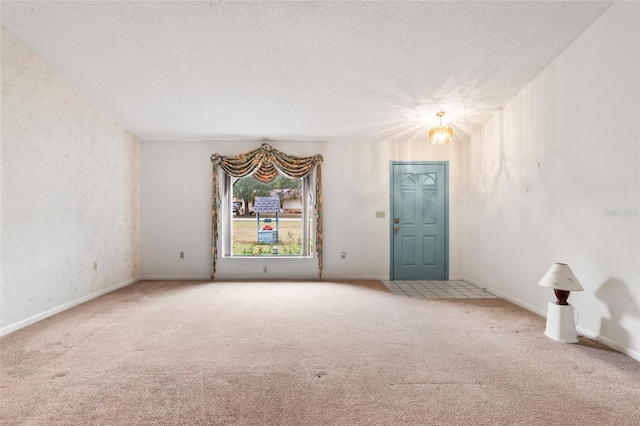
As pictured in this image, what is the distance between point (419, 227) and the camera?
5574mm

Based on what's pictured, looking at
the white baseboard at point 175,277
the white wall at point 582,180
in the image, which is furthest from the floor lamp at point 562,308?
the white baseboard at point 175,277

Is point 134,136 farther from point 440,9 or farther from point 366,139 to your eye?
point 440,9

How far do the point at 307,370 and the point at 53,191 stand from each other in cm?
346

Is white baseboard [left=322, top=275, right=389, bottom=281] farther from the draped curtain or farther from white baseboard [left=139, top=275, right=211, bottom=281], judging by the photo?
white baseboard [left=139, top=275, right=211, bottom=281]

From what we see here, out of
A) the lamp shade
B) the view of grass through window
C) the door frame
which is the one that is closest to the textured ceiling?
the door frame

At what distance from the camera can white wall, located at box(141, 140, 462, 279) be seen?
550 centimetres

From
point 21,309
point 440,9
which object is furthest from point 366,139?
point 21,309

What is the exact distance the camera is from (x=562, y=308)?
280cm

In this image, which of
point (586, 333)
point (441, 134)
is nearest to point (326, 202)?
point (441, 134)

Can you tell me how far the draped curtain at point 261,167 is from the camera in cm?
546

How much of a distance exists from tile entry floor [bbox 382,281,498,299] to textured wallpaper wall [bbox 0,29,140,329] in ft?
13.8

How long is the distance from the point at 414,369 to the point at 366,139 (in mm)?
4021

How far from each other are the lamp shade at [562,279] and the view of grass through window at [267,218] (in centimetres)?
382

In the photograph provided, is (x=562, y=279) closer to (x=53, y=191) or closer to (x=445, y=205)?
(x=445, y=205)
